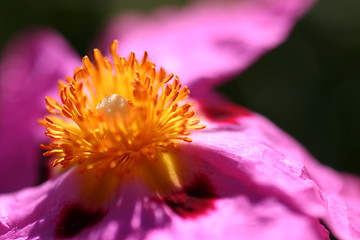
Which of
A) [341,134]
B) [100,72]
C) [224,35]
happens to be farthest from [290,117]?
[100,72]

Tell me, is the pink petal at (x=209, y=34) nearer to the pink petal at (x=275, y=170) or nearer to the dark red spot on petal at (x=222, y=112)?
the dark red spot on petal at (x=222, y=112)

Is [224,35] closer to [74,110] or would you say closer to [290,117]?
[290,117]

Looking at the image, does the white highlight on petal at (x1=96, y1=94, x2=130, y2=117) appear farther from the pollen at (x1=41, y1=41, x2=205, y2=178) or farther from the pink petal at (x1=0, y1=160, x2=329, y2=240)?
the pink petal at (x1=0, y1=160, x2=329, y2=240)

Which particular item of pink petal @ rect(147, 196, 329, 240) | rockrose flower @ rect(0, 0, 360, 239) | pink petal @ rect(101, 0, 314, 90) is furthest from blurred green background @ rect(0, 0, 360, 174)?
pink petal @ rect(147, 196, 329, 240)

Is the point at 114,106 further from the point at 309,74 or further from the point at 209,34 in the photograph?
the point at 309,74

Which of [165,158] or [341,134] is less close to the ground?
[165,158]

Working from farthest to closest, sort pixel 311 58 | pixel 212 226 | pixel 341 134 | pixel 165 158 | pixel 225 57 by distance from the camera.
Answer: pixel 311 58 < pixel 341 134 < pixel 225 57 < pixel 165 158 < pixel 212 226

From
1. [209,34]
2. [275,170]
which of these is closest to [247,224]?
[275,170]
